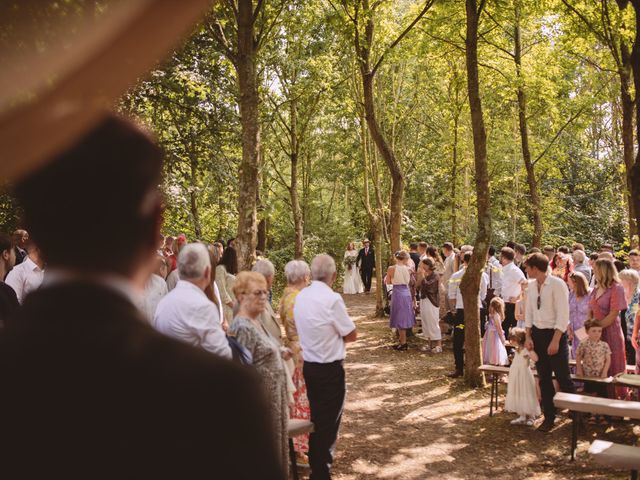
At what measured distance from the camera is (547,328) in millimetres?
8406

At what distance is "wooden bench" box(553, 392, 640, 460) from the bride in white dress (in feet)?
64.3

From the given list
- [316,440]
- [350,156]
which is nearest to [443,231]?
[350,156]

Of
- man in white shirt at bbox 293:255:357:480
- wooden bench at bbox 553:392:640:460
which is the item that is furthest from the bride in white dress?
man in white shirt at bbox 293:255:357:480

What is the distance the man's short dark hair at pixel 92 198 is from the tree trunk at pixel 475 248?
9861 mm

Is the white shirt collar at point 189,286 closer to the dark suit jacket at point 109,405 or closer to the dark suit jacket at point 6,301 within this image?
the dark suit jacket at point 6,301

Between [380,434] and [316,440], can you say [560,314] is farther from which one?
[316,440]

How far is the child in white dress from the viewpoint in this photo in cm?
880

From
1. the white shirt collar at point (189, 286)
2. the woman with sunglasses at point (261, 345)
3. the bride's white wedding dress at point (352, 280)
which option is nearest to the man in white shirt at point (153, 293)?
the woman with sunglasses at point (261, 345)

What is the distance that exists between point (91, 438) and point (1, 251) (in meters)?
6.51

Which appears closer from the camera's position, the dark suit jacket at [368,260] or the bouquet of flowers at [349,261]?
the bouquet of flowers at [349,261]

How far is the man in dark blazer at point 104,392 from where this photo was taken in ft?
3.38

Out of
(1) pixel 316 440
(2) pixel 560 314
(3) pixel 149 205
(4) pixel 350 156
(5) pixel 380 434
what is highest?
(4) pixel 350 156

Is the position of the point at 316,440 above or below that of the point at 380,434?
above

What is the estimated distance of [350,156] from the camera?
33.1 metres
